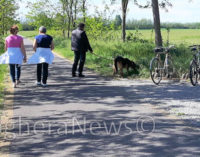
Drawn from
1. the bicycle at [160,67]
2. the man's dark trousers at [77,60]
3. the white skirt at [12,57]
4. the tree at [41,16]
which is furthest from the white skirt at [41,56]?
the tree at [41,16]

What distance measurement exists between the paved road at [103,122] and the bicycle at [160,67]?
40 centimetres

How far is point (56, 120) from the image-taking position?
6.68 metres

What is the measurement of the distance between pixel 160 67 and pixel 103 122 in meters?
5.25

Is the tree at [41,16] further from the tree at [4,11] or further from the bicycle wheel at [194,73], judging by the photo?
the bicycle wheel at [194,73]

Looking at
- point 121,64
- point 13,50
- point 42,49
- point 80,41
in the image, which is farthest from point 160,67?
point 13,50

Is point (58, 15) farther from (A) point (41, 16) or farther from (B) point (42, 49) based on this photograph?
(B) point (42, 49)

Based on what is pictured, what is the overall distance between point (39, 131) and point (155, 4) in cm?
1090

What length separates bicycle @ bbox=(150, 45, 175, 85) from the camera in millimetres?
10977

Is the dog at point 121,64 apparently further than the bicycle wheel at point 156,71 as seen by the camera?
Yes

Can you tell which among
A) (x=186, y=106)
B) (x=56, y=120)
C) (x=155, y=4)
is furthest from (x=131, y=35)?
(x=56, y=120)

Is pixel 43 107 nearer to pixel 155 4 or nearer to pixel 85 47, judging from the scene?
pixel 85 47

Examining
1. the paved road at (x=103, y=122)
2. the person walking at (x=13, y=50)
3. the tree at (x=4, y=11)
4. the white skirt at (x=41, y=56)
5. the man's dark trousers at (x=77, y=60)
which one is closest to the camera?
the paved road at (x=103, y=122)

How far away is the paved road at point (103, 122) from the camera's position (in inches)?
199

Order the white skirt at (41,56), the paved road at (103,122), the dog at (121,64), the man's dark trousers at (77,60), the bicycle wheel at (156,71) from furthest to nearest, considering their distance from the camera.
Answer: the man's dark trousers at (77,60), the dog at (121,64), the bicycle wheel at (156,71), the white skirt at (41,56), the paved road at (103,122)
